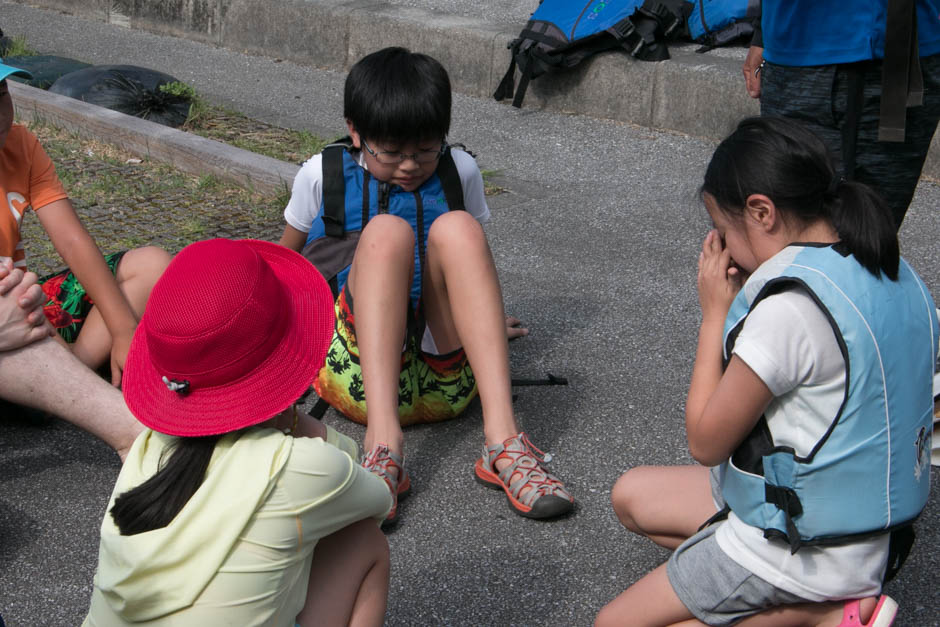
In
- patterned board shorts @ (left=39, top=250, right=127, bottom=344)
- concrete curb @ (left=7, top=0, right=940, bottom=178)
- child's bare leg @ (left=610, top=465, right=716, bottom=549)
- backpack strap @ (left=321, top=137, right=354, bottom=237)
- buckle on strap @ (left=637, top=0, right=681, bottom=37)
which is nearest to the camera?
child's bare leg @ (left=610, top=465, right=716, bottom=549)

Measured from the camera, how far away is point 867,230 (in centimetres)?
168

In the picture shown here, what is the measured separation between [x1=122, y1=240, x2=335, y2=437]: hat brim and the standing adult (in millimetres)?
1784

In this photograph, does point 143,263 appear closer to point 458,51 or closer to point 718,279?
point 718,279

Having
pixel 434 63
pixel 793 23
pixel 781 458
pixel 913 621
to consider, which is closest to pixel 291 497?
pixel 781 458

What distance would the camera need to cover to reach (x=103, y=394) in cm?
260

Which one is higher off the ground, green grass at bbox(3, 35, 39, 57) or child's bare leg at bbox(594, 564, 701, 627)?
child's bare leg at bbox(594, 564, 701, 627)

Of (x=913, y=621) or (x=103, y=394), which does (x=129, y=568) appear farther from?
(x=913, y=621)

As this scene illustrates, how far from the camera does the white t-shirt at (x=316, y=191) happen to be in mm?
2949

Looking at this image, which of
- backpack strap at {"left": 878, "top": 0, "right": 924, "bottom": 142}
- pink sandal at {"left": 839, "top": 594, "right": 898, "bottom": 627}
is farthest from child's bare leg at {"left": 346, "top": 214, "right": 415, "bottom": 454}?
backpack strap at {"left": 878, "top": 0, "right": 924, "bottom": 142}

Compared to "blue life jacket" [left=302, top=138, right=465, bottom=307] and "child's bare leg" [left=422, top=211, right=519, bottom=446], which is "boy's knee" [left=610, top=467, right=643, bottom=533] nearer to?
"child's bare leg" [left=422, top=211, right=519, bottom=446]

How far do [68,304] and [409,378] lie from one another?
43.0 inches

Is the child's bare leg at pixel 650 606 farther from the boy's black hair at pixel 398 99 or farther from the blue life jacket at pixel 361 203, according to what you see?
the boy's black hair at pixel 398 99

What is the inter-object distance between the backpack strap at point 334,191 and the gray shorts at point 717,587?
4.98ft

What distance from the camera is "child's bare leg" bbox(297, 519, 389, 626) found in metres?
1.77
